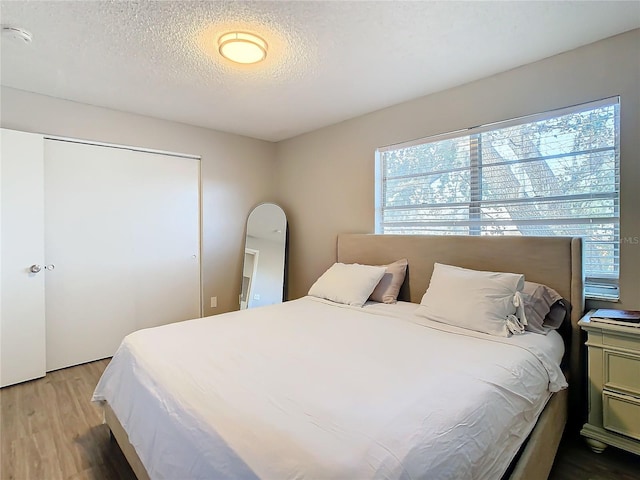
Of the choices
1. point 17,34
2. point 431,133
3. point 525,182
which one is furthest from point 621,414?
point 17,34

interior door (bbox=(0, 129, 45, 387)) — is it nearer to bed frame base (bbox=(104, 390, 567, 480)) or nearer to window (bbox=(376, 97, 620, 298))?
bed frame base (bbox=(104, 390, 567, 480))

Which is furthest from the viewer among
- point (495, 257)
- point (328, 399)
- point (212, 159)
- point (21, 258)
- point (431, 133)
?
point (212, 159)

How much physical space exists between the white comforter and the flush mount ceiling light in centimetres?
172

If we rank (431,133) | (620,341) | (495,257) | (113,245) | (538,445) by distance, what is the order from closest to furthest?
(538,445), (620,341), (495,257), (431,133), (113,245)

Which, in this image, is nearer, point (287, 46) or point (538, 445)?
point (538, 445)

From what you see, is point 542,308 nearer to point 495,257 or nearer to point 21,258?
point 495,257

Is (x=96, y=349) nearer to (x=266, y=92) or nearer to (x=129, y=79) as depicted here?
(x=129, y=79)

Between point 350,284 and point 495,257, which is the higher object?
point 495,257

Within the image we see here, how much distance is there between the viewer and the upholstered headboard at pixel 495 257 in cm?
206

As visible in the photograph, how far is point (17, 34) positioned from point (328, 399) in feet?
8.69

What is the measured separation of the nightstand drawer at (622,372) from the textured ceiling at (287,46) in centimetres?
185

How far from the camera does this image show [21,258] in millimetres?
2688

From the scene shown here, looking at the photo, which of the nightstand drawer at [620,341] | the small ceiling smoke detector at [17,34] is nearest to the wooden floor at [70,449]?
the nightstand drawer at [620,341]

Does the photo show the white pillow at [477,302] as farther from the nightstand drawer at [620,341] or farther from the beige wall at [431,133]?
the beige wall at [431,133]
